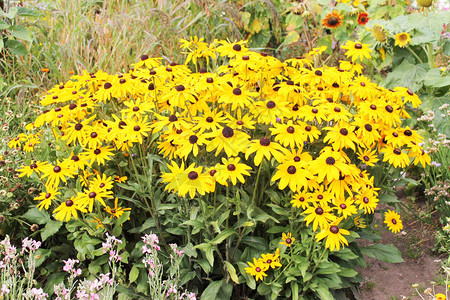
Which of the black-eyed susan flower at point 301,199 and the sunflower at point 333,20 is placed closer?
the black-eyed susan flower at point 301,199

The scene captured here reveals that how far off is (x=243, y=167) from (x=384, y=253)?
114 cm

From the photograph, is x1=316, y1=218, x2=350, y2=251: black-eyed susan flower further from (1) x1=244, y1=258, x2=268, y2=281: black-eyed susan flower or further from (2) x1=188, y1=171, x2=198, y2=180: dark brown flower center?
(2) x1=188, y1=171, x2=198, y2=180: dark brown flower center

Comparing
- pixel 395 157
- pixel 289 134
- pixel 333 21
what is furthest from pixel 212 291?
pixel 333 21

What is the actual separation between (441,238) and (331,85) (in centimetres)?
Answer: 127

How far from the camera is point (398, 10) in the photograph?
4.48 meters

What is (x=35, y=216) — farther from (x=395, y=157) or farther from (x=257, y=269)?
(x=395, y=157)

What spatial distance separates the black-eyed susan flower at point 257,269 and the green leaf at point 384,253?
66cm

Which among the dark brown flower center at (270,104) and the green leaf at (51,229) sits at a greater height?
the dark brown flower center at (270,104)

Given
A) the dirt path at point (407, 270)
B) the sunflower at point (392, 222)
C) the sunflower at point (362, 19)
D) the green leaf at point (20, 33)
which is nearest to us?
the sunflower at point (392, 222)

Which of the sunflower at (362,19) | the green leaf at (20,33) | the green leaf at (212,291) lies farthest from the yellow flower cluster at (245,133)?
the sunflower at (362,19)

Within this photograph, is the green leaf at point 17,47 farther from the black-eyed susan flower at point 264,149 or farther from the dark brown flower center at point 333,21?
the dark brown flower center at point 333,21

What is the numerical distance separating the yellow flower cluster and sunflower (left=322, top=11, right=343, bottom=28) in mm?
→ 1993

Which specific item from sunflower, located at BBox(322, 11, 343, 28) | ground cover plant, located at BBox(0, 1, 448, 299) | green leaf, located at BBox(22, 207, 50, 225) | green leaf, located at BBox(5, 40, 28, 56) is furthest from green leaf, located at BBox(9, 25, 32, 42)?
Answer: sunflower, located at BBox(322, 11, 343, 28)

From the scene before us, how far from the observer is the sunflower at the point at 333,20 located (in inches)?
159
